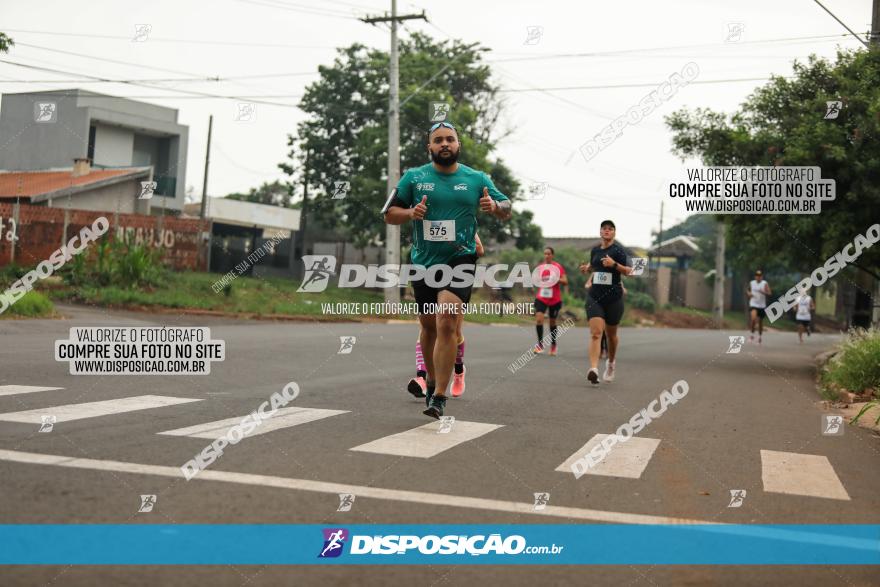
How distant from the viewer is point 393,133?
30.8 metres

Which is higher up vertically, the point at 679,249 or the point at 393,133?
the point at 393,133

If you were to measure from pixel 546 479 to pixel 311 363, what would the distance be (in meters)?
7.60

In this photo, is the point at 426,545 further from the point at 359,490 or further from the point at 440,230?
the point at 440,230

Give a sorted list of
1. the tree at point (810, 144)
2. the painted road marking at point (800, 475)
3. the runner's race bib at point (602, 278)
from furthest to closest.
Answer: the tree at point (810, 144)
the runner's race bib at point (602, 278)
the painted road marking at point (800, 475)

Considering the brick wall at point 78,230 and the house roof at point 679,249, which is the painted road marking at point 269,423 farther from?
the house roof at point 679,249

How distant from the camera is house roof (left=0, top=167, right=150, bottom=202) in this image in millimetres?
34125

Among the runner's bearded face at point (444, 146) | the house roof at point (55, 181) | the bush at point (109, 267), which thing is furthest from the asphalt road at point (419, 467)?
the house roof at point (55, 181)

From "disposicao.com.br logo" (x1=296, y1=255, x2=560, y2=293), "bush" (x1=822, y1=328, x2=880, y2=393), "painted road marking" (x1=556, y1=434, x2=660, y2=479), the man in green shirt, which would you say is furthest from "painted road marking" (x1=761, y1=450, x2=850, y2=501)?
"disposicao.com.br logo" (x1=296, y1=255, x2=560, y2=293)

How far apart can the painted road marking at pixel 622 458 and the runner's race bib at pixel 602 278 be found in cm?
487

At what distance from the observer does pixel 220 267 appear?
135ft

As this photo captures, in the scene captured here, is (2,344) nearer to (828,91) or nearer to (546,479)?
(546,479)

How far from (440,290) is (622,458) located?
2.05 meters

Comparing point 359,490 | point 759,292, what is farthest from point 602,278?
point 759,292

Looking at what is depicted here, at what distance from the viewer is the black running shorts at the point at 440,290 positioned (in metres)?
7.66
